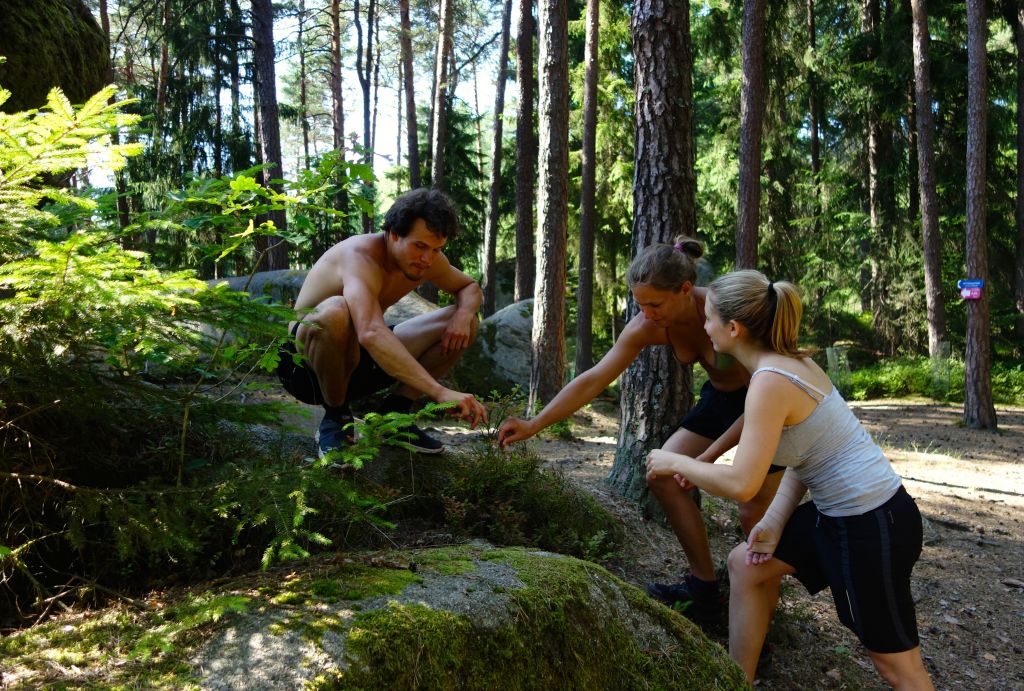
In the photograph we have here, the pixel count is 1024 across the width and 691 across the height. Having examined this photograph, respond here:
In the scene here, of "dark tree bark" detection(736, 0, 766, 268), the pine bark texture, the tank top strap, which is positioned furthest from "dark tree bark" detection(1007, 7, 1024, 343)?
the tank top strap

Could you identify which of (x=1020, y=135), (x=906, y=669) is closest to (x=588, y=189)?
(x=1020, y=135)

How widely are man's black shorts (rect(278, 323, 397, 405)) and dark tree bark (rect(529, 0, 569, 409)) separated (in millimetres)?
6575

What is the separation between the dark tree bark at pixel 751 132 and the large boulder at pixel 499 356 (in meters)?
3.83

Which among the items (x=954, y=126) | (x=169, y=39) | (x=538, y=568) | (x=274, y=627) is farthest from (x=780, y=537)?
(x=169, y=39)

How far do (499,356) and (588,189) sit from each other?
4.47m

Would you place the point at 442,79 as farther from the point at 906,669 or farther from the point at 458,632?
the point at 458,632

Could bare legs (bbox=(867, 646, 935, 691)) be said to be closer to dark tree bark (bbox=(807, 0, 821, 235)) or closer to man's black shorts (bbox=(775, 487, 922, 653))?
man's black shorts (bbox=(775, 487, 922, 653))

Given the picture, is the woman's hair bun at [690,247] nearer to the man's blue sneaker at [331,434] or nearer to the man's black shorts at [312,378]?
the man's black shorts at [312,378]

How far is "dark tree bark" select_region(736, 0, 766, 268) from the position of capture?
11633 millimetres

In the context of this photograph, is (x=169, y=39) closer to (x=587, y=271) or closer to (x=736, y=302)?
(x=587, y=271)

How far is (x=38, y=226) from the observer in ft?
7.32

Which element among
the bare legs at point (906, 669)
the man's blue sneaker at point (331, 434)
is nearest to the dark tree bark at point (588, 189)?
the man's blue sneaker at point (331, 434)

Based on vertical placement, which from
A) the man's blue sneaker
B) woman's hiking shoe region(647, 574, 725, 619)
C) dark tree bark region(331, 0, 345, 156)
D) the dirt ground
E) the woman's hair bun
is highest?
dark tree bark region(331, 0, 345, 156)

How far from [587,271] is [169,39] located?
13.9 metres
